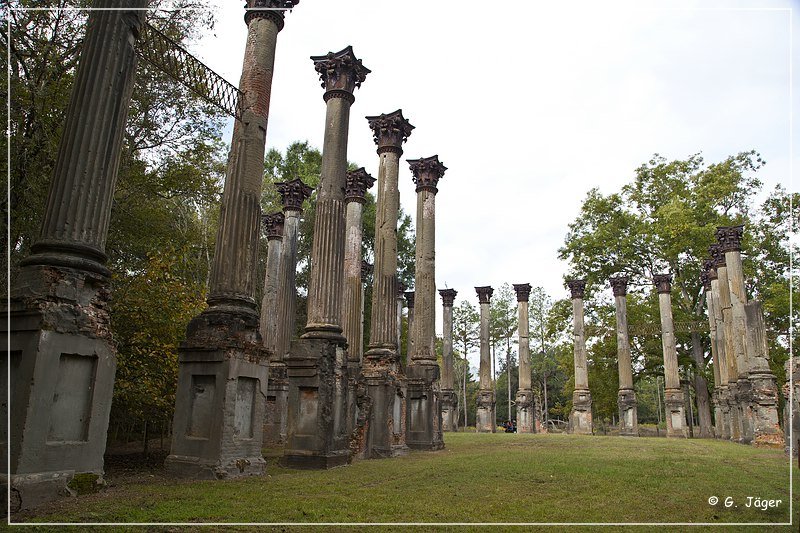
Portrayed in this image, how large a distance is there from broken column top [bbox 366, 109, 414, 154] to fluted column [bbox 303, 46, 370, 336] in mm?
3520

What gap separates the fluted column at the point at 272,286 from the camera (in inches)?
894

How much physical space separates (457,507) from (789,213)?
120 ft

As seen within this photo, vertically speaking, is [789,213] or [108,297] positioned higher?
[789,213]

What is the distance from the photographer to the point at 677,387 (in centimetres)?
3212

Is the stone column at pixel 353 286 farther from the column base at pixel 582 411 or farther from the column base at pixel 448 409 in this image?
the column base at pixel 582 411

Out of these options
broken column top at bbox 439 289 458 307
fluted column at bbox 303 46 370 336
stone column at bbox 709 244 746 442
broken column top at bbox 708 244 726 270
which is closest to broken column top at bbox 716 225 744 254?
stone column at bbox 709 244 746 442

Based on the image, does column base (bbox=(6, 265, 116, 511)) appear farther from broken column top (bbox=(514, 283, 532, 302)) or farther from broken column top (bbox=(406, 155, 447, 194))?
broken column top (bbox=(514, 283, 532, 302))

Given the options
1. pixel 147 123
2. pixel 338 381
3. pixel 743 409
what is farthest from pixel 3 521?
pixel 743 409

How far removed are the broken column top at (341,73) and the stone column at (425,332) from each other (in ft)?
24.9

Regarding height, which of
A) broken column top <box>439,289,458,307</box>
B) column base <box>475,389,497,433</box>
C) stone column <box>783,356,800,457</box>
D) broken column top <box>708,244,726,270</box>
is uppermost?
broken column top <box>708,244,726,270</box>

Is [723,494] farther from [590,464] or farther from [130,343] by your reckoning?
[130,343]

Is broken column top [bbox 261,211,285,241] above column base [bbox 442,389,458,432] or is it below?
above

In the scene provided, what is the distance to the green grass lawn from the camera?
633 cm

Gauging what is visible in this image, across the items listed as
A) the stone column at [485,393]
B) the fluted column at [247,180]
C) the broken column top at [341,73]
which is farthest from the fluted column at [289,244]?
the stone column at [485,393]
